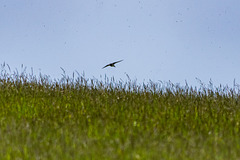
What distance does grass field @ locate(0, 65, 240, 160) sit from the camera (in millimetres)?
3650

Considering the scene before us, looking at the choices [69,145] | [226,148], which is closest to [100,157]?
[69,145]

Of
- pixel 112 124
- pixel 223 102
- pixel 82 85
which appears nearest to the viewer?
pixel 112 124

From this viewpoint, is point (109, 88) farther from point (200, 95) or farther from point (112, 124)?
point (112, 124)

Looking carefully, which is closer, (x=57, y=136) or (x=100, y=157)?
(x=100, y=157)

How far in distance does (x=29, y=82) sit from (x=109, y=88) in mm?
1849

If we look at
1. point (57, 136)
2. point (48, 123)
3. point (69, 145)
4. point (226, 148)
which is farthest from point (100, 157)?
point (48, 123)

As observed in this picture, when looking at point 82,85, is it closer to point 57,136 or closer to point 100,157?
point 57,136

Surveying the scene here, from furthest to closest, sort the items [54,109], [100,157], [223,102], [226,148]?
[223,102], [54,109], [226,148], [100,157]

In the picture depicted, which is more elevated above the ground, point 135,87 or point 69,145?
point 135,87

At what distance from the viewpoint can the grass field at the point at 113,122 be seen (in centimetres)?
365

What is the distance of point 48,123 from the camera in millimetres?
5047

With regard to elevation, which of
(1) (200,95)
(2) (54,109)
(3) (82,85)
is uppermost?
(3) (82,85)

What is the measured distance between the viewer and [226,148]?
12.9 ft

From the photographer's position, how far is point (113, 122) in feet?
16.4
